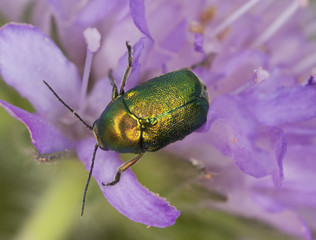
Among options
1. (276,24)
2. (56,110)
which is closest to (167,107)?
(56,110)

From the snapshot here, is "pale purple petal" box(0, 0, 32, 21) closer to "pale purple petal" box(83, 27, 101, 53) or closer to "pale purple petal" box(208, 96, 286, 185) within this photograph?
"pale purple petal" box(83, 27, 101, 53)

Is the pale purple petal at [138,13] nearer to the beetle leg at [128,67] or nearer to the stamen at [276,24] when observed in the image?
the beetle leg at [128,67]

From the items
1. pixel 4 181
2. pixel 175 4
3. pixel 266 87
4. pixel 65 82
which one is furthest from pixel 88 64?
pixel 4 181

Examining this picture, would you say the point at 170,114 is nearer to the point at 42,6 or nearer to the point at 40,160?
the point at 40,160

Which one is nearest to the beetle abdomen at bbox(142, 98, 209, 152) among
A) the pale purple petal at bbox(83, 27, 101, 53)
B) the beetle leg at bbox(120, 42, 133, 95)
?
the beetle leg at bbox(120, 42, 133, 95)

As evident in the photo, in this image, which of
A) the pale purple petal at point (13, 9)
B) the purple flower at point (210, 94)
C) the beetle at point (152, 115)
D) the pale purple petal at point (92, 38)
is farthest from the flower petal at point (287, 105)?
the pale purple petal at point (13, 9)

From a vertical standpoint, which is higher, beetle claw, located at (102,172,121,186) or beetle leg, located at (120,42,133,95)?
beetle leg, located at (120,42,133,95)
